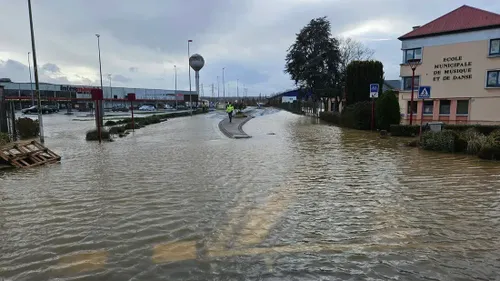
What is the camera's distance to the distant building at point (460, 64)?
93.1 ft

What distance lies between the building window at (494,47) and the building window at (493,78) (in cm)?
140

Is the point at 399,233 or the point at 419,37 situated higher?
the point at 419,37

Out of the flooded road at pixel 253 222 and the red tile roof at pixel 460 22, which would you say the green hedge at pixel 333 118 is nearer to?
the red tile roof at pixel 460 22

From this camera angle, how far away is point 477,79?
28891 mm

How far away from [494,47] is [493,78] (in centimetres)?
241

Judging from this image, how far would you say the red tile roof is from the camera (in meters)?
28.9

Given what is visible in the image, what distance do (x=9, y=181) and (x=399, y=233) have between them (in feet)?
30.8

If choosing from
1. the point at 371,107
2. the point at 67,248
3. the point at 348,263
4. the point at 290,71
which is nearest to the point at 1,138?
the point at 67,248

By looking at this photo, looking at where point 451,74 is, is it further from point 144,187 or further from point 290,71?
point 144,187

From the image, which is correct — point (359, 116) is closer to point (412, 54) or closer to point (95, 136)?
A: point (412, 54)

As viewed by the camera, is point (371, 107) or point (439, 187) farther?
point (371, 107)

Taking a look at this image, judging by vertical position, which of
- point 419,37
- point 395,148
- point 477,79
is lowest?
point 395,148

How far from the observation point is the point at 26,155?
11.9 meters

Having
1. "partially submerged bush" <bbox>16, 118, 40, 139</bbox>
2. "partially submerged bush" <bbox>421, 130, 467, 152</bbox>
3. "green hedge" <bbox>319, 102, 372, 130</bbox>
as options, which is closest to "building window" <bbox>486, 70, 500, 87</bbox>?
"green hedge" <bbox>319, 102, 372, 130</bbox>
